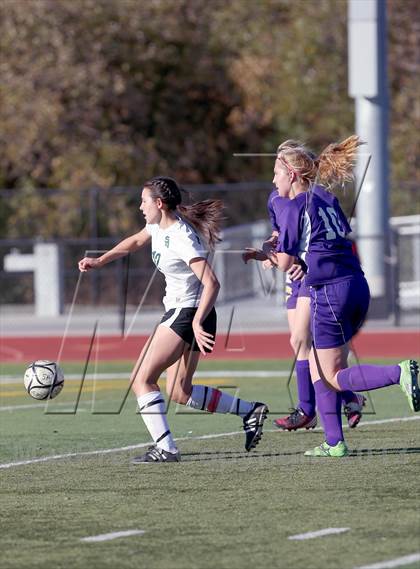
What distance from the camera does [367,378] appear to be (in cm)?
902

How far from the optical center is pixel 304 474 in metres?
8.62

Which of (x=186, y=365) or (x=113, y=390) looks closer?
(x=186, y=365)

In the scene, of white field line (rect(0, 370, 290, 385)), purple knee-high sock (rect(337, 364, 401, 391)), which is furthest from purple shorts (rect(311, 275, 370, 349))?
white field line (rect(0, 370, 290, 385))

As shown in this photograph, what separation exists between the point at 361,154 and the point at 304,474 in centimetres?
1438

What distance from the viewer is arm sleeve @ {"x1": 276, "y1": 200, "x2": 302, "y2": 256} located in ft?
28.9

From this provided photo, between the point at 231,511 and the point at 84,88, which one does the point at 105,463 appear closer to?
the point at 231,511

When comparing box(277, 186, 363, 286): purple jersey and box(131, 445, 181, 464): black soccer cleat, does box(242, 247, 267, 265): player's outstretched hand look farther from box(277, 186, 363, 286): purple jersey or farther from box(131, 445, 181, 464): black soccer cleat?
box(131, 445, 181, 464): black soccer cleat

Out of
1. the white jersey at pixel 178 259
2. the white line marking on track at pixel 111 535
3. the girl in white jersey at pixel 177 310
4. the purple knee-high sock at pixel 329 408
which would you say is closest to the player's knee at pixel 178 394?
the girl in white jersey at pixel 177 310

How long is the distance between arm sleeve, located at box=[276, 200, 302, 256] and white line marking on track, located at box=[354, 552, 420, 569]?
2.99 metres

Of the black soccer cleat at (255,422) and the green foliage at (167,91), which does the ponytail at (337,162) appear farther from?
the green foliage at (167,91)

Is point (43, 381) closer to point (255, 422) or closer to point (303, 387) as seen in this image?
point (255, 422)

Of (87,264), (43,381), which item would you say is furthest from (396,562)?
(43,381)

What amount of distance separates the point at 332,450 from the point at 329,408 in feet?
Result: 1.11

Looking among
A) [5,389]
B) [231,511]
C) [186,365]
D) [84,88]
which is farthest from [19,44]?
[231,511]
